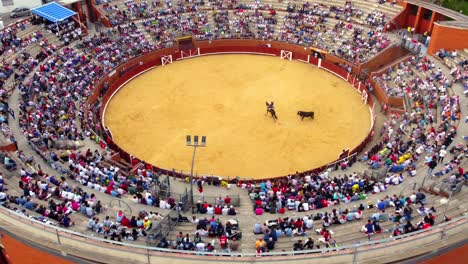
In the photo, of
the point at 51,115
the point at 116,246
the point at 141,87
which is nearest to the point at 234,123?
the point at 141,87

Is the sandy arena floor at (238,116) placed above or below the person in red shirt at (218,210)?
above

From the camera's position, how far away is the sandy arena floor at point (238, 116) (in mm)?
39812

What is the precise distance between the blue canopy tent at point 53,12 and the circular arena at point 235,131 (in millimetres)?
232

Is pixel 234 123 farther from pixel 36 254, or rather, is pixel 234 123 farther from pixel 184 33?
pixel 36 254

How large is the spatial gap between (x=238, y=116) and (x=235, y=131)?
2974 millimetres

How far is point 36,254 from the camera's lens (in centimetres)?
2256

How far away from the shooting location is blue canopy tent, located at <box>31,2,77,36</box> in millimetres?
52075

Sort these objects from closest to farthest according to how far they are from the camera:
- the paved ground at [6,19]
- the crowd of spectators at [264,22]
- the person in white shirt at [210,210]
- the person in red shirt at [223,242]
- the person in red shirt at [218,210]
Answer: the person in red shirt at [223,242]
the person in red shirt at [218,210]
the person in white shirt at [210,210]
the paved ground at [6,19]
the crowd of spectators at [264,22]

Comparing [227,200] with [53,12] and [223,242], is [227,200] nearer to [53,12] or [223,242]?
[223,242]

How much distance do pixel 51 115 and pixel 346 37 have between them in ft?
119

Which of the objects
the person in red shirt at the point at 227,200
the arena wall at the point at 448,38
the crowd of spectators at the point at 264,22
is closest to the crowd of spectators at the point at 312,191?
the person in red shirt at the point at 227,200

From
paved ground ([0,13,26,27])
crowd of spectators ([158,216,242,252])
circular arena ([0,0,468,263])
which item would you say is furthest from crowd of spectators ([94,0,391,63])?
crowd of spectators ([158,216,242,252])

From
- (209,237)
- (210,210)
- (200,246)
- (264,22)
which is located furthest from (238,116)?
(200,246)

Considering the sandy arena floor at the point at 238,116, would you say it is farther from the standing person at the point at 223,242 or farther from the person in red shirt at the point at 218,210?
the standing person at the point at 223,242
